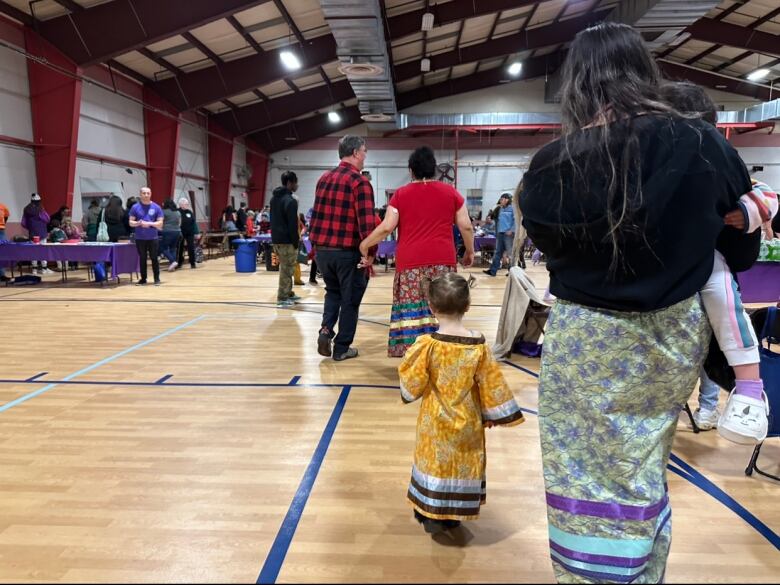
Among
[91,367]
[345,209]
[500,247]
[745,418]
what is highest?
[345,209]

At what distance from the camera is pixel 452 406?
1.52 m

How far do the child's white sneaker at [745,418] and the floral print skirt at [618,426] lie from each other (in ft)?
0.25

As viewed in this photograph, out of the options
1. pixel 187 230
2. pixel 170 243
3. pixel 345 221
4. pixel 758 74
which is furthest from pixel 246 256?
pixel 758 74

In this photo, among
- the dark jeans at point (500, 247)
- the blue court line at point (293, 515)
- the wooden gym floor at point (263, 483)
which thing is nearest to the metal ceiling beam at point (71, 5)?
the wooden gym floor at point (263, 483)

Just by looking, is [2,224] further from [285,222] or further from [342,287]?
[342,287]

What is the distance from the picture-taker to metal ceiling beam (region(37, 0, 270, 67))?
26.8ft

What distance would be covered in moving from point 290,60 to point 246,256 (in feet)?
14.6

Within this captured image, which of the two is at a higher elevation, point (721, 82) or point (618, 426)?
point (721, 82)

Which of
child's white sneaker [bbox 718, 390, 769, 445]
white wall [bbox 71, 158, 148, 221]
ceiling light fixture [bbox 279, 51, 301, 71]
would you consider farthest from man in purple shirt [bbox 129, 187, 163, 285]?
child's white sneaker [bbox 718, 390, 769, 445]

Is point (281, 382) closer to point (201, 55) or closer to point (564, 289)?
point (564, 289)

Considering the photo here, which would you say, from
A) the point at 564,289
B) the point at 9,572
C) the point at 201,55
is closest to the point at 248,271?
the point at 201,55

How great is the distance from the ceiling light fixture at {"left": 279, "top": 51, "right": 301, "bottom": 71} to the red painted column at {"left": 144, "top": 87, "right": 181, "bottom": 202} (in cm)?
338

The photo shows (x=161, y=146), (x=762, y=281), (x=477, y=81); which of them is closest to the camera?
(x=762, y=281)

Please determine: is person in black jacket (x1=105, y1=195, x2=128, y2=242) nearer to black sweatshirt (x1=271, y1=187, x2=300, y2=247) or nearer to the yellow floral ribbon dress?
black sweatshirt (x1=271, y1=187, x2=300, y2=247)
